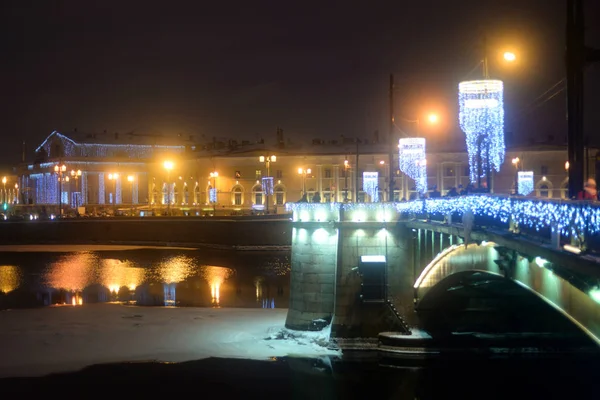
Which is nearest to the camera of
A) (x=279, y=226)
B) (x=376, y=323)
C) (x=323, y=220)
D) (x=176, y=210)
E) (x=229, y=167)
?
(x=376, y=323)

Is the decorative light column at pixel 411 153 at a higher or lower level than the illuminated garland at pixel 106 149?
lower

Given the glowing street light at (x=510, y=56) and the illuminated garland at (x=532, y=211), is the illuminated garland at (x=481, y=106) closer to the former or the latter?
the illuminated garland at (x=532, y=211)

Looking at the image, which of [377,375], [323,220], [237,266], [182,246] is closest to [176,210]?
[182,246]

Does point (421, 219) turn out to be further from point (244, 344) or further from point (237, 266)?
point (237, 266)

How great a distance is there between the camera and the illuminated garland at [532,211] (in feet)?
34.1

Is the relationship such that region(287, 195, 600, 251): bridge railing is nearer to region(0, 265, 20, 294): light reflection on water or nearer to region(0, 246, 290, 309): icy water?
region(0, 246, 290, 309): icy water

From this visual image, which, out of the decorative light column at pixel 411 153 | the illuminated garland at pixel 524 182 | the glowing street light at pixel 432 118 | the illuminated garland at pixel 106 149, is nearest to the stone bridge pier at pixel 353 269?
the glowing street light at pixel 432 118

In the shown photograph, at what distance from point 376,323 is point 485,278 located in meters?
6.78

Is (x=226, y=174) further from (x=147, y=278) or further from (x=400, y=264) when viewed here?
(x=400, y=264)

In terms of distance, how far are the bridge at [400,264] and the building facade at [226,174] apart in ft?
106

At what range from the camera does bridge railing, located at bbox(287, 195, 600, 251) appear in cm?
1047

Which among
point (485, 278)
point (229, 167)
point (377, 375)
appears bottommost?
point (377, 375)

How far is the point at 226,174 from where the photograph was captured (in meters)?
89.3

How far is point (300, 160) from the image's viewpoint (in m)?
86.8
